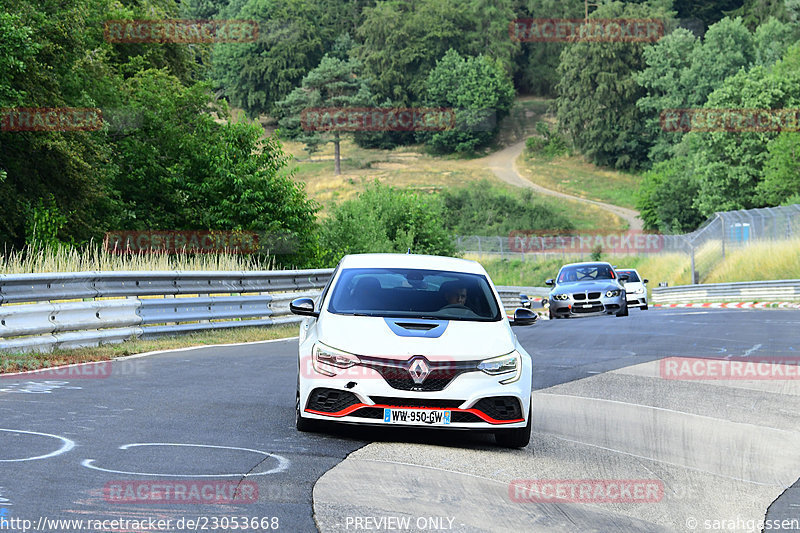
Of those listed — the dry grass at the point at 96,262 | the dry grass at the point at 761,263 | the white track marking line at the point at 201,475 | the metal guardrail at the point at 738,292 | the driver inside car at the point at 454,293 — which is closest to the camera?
the white track marking line at the point at 201,475

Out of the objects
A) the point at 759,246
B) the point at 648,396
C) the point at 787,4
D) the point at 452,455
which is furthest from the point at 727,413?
the point at 787,4

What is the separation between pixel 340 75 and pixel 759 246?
83.5 metres

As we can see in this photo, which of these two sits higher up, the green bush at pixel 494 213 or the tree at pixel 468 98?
the tree at pixel 468 98

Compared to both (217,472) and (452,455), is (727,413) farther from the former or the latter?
(217,472)

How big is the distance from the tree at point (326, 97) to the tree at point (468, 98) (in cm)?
1076

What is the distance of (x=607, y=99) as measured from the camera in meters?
122

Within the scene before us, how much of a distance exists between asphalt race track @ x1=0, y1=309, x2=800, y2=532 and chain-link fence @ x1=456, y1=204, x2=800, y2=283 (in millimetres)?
34776

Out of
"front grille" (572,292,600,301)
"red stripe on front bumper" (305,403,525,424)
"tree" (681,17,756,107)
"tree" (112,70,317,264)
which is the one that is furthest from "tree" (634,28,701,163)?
"red stripe on front bumper" (305,403,525,424)

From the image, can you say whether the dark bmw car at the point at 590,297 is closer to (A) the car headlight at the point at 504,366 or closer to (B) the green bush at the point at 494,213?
(A) the car headlight at the point at 504,366

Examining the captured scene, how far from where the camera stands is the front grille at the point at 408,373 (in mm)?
8289

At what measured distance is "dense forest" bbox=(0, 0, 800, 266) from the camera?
31734mm

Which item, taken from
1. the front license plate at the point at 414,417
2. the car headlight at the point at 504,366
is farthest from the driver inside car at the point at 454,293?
the front license plate at the point at 414,417

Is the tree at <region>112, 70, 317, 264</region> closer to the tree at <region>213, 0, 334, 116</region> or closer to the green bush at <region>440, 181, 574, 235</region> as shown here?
the green bush at <region>440, 181, 574, 235</region>

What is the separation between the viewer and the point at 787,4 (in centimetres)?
11406
